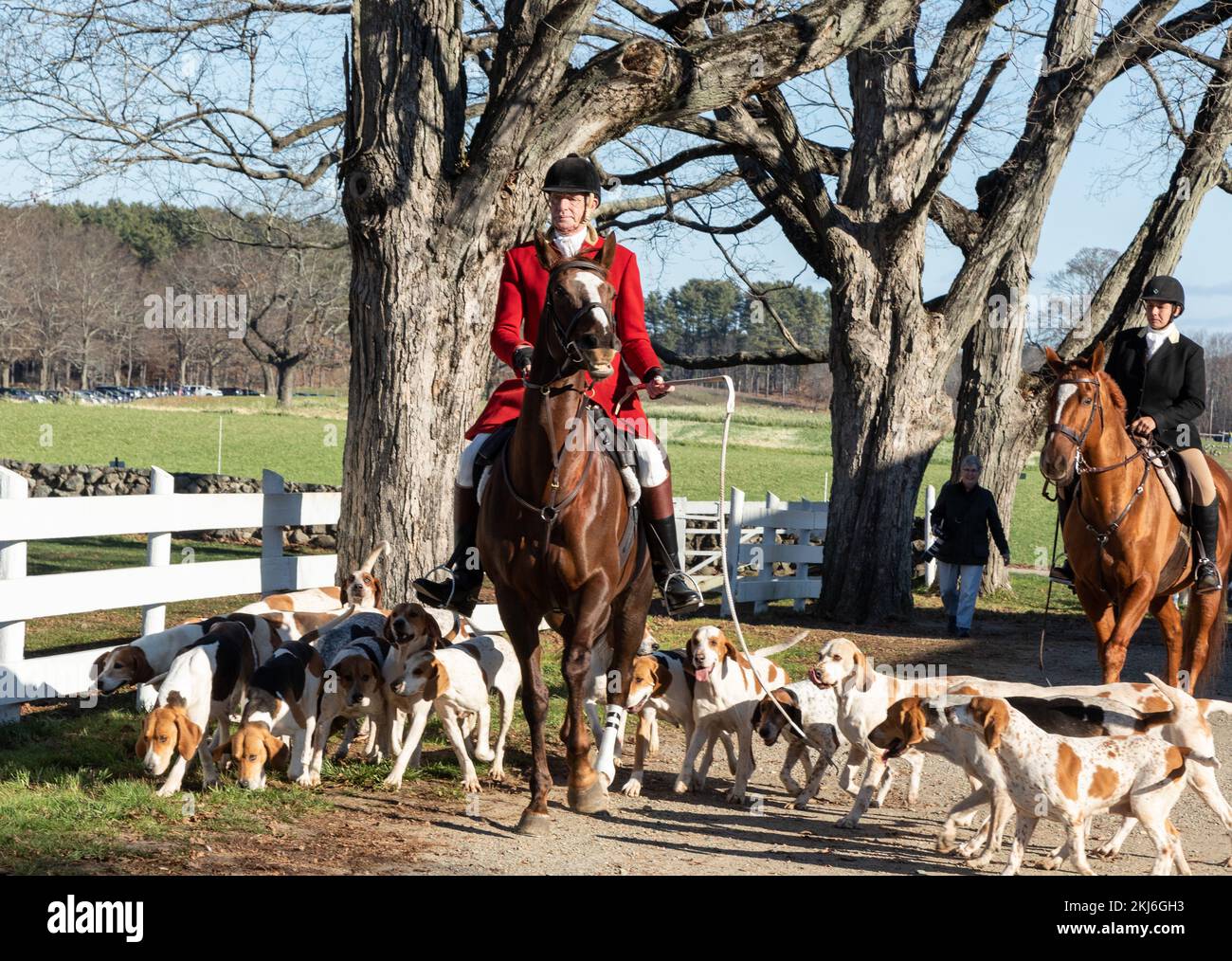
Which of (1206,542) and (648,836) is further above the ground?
(1206,542)

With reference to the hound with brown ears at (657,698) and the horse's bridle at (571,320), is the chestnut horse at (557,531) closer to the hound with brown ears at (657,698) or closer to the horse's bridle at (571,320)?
the horse's bridle at (571,320)

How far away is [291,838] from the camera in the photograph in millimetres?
Answer: 5801

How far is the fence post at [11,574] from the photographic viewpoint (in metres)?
8.06

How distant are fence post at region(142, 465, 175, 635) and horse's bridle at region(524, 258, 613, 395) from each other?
14.5 ft

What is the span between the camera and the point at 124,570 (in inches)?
354

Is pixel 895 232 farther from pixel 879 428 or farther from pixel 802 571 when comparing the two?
pixel 802 571

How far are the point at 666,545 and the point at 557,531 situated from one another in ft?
3.06

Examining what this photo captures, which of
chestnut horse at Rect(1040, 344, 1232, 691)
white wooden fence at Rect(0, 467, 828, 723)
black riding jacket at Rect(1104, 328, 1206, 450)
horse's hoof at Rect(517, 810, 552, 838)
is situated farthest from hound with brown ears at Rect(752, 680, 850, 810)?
black riding jacket at Rect(1104, 328, 1206, 450)

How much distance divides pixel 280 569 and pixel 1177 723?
6.70 m

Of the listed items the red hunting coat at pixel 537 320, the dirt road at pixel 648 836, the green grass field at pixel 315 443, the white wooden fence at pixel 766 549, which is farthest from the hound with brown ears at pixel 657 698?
the green grass field at pixel 315 443

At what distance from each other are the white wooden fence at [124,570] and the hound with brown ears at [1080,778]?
5747 millimetres

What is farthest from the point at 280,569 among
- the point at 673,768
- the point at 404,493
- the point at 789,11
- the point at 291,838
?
the point at 789,11

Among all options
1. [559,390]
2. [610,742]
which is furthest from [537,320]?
[610,742]
